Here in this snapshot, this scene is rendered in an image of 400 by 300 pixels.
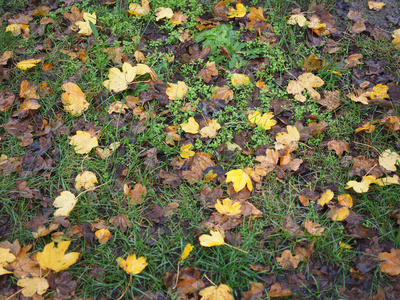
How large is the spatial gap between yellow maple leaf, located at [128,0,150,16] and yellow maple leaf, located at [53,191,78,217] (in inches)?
75.5

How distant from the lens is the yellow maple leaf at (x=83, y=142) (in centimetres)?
253

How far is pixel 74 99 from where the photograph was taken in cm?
274

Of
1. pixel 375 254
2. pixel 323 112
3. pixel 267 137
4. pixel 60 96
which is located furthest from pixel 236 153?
pixel 60 96

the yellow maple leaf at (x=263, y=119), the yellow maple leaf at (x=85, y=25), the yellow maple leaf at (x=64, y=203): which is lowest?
the yellow maple leaf at (x=64, y=203)

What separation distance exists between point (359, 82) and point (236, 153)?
1.35 metres

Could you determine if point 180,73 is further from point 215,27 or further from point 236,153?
point 236,153

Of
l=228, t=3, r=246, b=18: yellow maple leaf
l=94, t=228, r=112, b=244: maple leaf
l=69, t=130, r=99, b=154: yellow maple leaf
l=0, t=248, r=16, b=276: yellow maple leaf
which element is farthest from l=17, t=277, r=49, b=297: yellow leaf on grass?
l=228, t=3, r=246, b=18: yellow maple leaf

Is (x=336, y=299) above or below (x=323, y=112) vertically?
below

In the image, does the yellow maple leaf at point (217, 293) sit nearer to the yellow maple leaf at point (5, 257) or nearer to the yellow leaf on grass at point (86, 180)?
the yellow leaf on grass at point (86, 180)

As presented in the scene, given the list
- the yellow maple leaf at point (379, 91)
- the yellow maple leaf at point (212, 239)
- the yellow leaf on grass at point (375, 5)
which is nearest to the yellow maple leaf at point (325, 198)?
the yellow maple leaf at point (212, 239)

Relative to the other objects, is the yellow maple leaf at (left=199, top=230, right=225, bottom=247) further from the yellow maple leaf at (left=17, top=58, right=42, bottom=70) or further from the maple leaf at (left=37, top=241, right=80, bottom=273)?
the yellow maple leaf at (left=17, top=58, right=42, bottom=70)

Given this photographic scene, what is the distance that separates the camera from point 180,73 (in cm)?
296

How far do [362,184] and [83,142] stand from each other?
6.95 feet

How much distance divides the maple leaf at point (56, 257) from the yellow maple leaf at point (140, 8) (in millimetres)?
2283
